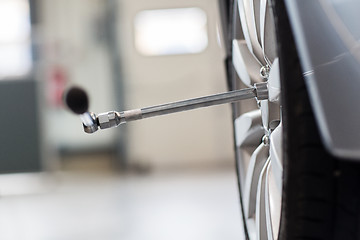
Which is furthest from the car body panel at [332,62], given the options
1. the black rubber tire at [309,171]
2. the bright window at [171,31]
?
the bright window at [171,31]

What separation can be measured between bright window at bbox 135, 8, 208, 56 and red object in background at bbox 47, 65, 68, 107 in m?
0.85

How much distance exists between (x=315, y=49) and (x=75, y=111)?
1.68 feet

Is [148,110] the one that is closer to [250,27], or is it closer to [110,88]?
[250,27]

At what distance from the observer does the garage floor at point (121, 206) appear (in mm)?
2213

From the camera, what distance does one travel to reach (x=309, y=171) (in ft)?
2.19

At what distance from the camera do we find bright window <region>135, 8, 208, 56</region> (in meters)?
5.70

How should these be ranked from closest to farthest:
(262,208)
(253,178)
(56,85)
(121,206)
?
(262,208)
(253,178)
(121,206)
(56,85)

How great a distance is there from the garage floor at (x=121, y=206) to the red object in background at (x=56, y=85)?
637mm

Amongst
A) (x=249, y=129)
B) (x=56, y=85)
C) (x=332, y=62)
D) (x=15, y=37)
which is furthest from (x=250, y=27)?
(x=15, y=37)

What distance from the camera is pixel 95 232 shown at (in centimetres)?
226

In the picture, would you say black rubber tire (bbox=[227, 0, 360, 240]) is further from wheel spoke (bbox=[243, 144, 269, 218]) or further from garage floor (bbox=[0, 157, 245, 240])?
garage floor (bbox=[0, 157, 245, 240])

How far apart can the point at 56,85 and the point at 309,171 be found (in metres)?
4.54

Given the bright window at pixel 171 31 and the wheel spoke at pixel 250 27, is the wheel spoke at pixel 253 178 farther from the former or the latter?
the bright window at pixel 171 31

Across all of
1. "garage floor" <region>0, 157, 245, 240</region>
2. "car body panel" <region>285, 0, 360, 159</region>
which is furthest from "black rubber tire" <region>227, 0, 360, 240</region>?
"garage floor" <region>0, 157, 245, 240</region>
